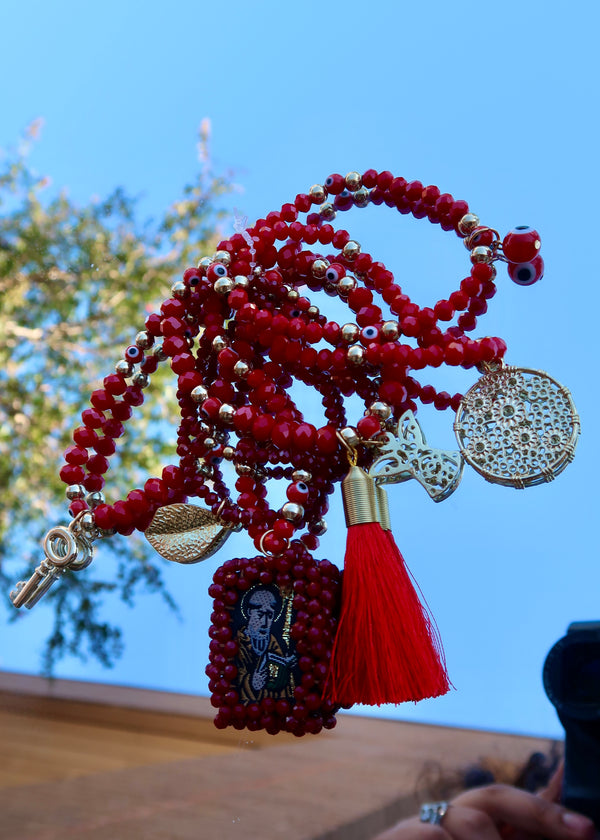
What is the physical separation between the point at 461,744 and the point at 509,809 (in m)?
0.16

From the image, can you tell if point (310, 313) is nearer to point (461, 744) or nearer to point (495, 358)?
point (495, 358)

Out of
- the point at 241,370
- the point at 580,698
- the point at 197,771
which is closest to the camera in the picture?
the point at 580,698

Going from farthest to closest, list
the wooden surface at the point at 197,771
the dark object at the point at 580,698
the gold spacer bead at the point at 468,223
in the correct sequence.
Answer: the wooden surface at the point at 197,771 → the gold spacer bead at the point at 468,223 → the dark object at the point at 580,698

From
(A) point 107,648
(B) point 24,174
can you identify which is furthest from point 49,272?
(A) point 107,648

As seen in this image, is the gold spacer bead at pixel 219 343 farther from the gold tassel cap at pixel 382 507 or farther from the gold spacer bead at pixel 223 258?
the gold tassel cap at pixel 382 507

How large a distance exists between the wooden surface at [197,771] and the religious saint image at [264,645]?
220 millimetres

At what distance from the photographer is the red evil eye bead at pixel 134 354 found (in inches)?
26.7

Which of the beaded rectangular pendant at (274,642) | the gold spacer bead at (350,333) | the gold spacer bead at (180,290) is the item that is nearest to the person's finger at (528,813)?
the beaded rectangular pendant at (274,642)

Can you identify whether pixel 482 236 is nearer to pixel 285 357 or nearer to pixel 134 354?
pixel 285 357

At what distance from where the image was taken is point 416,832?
1.91 ft

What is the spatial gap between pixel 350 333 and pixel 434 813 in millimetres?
358

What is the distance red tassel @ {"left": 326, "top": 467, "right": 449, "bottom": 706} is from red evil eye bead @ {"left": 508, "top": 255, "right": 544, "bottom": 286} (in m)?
0.18

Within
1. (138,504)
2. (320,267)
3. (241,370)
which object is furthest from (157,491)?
(320,267)

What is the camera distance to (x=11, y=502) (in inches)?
44.8
